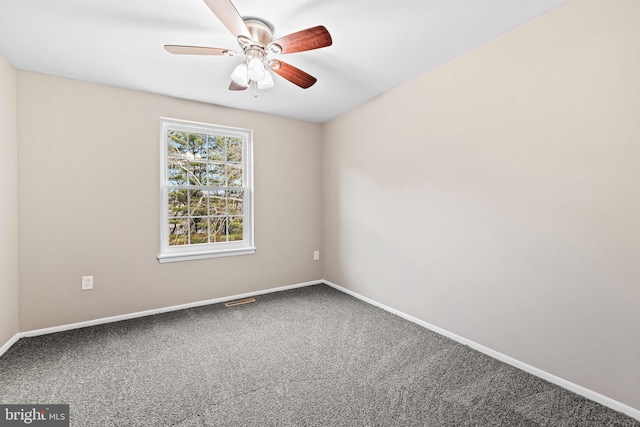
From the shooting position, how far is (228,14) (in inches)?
60.8

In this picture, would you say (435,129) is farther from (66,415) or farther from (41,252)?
(41,252)

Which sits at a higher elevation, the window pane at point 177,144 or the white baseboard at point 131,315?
the window pane at point 177,144

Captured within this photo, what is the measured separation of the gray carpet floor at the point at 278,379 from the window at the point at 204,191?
94 cm

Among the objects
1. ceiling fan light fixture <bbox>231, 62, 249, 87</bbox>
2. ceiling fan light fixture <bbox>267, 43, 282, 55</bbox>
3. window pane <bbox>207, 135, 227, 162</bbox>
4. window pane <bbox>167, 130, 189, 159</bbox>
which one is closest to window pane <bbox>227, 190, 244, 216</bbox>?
window pane <bbox>207, 135, 227, 162</bbox>

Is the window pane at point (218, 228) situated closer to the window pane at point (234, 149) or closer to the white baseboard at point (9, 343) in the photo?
the window pane at point (234, 149)

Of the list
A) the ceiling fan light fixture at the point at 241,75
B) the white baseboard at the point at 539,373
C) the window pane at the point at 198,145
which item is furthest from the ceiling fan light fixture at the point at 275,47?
the white baseboard at the point at 539,373

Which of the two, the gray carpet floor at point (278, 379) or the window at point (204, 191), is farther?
the window at point (204, 191)

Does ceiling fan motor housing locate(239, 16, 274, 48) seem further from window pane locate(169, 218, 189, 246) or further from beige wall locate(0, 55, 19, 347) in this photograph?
window pane locate(169, 218, 189, 246)

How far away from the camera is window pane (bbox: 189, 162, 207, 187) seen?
3384mm

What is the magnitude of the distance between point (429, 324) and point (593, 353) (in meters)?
1.18

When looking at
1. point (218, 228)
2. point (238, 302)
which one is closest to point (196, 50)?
point (218, 228)

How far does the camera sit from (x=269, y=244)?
3836mm

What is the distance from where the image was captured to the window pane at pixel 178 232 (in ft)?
10.8

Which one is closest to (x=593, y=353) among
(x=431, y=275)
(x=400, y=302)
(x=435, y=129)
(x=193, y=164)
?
(x=431, y=275)
